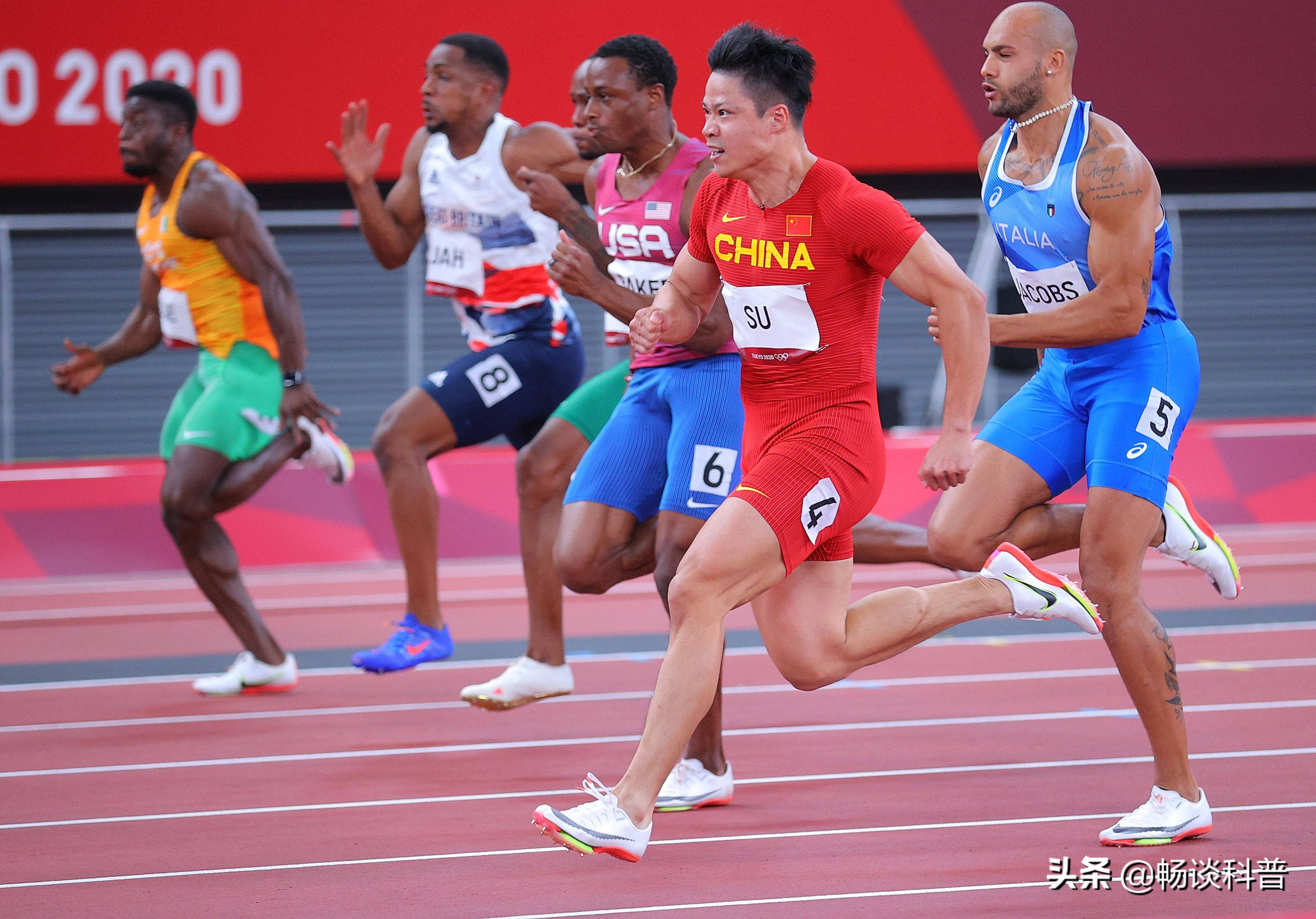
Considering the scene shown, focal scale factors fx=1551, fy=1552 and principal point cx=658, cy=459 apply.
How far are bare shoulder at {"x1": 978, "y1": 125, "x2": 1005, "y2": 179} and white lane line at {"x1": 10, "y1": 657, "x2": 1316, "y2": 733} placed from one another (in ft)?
8.15

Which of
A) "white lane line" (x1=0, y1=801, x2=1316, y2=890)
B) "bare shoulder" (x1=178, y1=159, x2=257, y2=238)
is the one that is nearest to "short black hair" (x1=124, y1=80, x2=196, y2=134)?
"bare shoulder" (x1=178, y1=159, x2=257, y2=238)

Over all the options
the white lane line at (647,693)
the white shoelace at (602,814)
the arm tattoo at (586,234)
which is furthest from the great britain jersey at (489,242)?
the white shoelace at (602,814)

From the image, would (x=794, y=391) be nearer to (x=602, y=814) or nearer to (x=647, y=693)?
(x=602, y=814)

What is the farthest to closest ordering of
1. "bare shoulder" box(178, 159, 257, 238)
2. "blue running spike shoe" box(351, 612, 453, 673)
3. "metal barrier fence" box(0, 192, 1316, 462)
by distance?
"metal barrier fence" box(0, 192, 1316, 462), "bare shoulder" box(178, 159, 257, 238), "blue running spike shoe" box(351, 612, 453, 673)

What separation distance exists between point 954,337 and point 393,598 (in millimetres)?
6832

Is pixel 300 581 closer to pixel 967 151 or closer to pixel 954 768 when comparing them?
pixel 954 768

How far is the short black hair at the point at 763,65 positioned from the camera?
426 cm

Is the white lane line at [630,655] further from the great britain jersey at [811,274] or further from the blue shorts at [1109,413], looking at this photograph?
the great britain jersey at [811,274]

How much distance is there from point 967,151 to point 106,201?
8102 millimetres

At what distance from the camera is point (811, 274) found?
4273mm

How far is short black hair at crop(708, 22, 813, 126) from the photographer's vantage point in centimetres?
426

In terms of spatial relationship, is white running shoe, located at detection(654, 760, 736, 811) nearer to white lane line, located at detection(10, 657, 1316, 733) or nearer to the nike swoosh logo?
the nike swoosh logo

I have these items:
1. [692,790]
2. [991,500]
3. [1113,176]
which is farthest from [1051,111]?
[692,790]

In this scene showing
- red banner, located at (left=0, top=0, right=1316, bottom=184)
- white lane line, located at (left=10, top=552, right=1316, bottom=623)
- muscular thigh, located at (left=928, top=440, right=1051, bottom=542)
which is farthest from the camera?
red banner, located at (left=0, top=0, right=1316, bottom=184)
